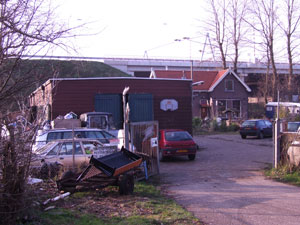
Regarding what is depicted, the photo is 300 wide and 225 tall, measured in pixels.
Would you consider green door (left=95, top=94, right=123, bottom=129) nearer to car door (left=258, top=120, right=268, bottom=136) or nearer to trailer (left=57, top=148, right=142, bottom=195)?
car door (left=258, top=120, right=268, bottom=136)

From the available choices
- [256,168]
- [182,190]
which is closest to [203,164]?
[256,168]

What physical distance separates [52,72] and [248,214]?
16.0 ft

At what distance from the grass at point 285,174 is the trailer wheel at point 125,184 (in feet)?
17.5

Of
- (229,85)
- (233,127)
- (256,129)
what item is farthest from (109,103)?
(229,85)

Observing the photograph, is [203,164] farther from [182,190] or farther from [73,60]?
[73,60]

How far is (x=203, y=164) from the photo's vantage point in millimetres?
16703

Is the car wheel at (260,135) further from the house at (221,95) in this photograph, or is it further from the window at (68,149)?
the window at (68,149)

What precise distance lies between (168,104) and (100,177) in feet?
51.8

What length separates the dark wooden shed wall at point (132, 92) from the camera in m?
23.6

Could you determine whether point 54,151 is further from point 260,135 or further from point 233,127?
point 233,127

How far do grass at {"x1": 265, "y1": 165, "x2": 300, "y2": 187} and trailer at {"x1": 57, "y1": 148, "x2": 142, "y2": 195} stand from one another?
17.7 feet

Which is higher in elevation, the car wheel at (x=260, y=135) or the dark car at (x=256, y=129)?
the dark car at (x=256, y=129)

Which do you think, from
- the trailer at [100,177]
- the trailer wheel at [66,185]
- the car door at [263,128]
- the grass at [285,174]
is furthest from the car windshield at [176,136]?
the car door at [263,128]

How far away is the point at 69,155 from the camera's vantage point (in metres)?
12.5
